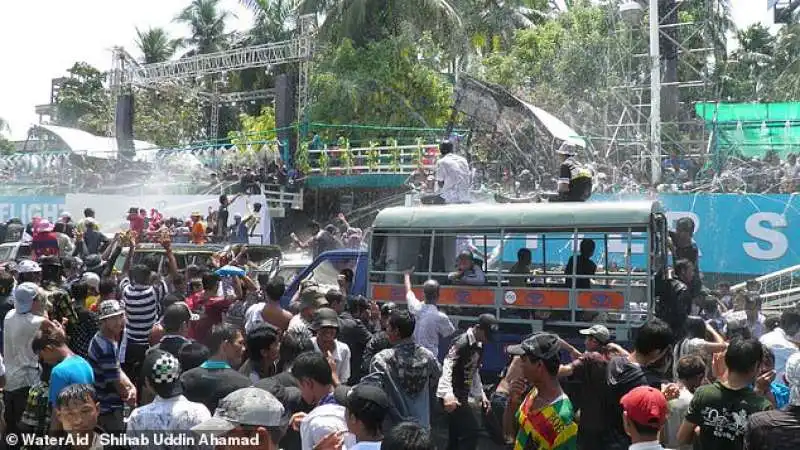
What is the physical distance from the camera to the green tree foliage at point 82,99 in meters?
54.2

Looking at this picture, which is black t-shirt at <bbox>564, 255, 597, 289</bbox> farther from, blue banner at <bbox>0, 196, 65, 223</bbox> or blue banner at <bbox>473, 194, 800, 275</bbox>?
blue banner at <bbox>0, 196, 65, 223</bbox>

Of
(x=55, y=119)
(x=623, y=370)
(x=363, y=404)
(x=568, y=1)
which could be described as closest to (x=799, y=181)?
(x=623, y=370)

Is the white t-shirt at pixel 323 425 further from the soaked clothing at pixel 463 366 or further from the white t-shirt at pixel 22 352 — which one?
the white t-shirt at pixel 22 352

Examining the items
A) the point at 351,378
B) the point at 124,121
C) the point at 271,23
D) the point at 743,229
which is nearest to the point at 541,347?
the point at 351,378

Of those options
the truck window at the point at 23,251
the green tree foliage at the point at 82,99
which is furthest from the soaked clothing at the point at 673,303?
the green tree foliage at the point at 82,99

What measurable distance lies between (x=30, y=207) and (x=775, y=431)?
26.4 meters

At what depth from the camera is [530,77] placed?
31.2m

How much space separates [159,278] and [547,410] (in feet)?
20.7

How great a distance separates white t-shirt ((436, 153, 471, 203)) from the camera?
11.0 m

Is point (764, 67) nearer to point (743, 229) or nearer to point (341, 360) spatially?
point (743, 229)

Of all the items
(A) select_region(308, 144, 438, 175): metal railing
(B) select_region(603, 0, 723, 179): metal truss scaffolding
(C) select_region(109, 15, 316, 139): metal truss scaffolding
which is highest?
(C) select_region(109, 15, 316, 139): metal truss scaffolding

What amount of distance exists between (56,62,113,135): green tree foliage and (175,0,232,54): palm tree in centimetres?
904

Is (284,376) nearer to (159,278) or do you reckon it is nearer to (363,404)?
(363,404)

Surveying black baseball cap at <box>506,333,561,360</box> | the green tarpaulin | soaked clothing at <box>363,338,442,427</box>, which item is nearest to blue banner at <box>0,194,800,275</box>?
the green tarpaulin
